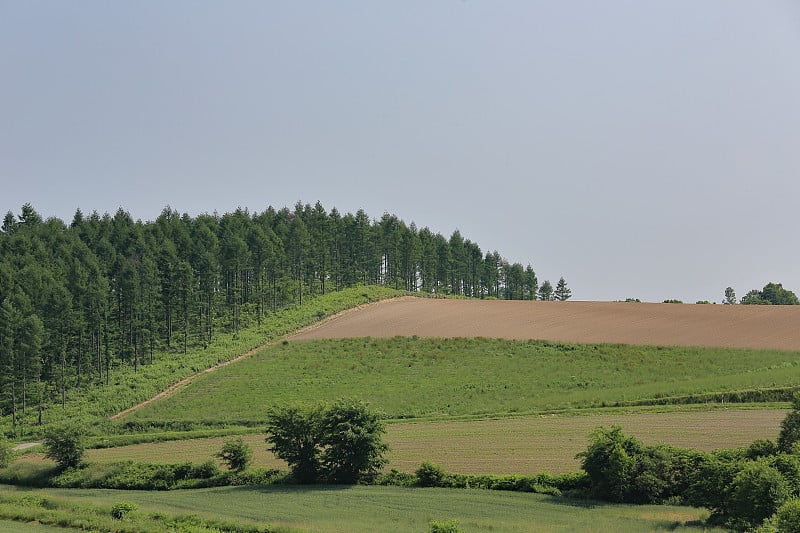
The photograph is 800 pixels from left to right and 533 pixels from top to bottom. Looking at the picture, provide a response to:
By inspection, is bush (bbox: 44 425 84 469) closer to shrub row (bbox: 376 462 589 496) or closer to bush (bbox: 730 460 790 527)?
shrub row (bbox: 376 462 589 496)

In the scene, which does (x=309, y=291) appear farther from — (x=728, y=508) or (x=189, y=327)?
(x=728, y=508)

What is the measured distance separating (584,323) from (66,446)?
72572mm

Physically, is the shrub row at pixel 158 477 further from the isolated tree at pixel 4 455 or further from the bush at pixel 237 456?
the isolated tree at pixel 4 455

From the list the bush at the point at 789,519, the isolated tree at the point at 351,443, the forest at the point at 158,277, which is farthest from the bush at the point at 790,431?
the forest at the point at 158,277

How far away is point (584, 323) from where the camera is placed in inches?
4483

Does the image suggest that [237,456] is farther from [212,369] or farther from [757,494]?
[212,369]

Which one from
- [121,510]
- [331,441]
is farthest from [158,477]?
[121,510]

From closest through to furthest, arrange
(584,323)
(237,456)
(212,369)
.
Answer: (237,456) < (212,369) < (584,323)

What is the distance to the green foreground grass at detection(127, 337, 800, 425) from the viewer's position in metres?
78.4

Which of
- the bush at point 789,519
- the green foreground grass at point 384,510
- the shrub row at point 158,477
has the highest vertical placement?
the bush at point 789,519

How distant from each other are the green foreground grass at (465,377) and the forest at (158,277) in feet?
57.0

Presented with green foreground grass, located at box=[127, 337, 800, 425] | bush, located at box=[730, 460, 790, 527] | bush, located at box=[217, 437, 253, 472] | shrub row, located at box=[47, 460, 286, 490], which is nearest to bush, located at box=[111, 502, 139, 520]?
shrub row, located at box=[47, 460, 286, 490]

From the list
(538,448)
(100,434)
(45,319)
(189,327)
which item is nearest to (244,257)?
(189,327)

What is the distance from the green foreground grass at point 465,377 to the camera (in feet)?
257
